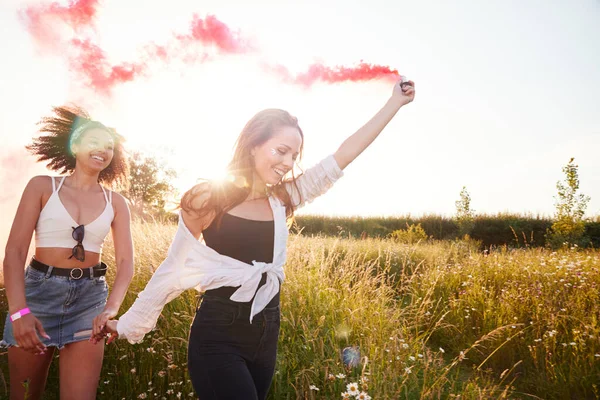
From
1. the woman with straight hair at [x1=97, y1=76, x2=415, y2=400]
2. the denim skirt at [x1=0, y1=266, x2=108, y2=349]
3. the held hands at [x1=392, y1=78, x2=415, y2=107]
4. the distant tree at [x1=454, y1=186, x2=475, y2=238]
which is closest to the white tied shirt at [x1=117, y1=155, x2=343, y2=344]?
the woman with straight hair at [x1=97, y1=76, x2=415, y2=400]

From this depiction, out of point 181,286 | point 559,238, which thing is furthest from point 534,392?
point 559,238

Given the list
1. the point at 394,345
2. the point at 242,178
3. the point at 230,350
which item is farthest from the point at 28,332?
the point at 394,345

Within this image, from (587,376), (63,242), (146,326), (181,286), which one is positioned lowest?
(587,376)

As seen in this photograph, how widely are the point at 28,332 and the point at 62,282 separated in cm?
31

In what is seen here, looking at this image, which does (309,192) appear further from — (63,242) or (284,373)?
(284,373)

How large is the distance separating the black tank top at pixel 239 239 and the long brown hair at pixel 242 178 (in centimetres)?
6

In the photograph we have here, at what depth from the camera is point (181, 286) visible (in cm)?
227

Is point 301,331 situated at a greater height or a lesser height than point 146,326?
lesser

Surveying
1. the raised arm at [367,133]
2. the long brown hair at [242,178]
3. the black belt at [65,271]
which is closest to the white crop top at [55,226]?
the black belt at [65,271]

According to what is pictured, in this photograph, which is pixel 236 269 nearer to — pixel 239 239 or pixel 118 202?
pixel 239 239

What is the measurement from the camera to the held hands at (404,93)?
286 cm

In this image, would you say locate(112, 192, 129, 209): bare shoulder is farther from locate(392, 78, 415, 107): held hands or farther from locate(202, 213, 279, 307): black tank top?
locate(392, 78, 415, 107): held hands

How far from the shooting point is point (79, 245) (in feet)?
8.70

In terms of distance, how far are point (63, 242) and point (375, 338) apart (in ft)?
9.22
